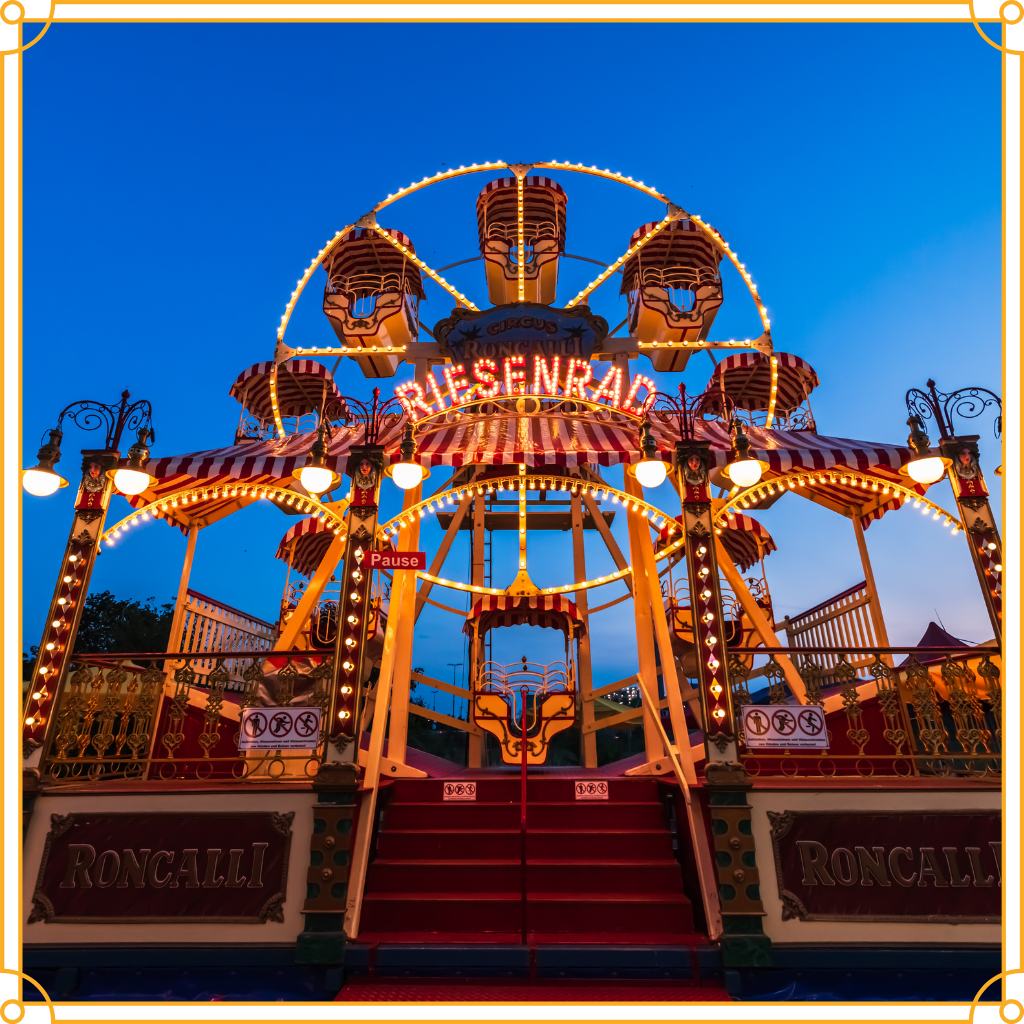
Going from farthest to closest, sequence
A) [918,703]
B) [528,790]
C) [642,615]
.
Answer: [642,615] → [528,790] → [918,703]

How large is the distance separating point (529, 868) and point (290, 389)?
39.5 feet

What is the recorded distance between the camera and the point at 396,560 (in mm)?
6812

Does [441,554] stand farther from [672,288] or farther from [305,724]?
[672,288]

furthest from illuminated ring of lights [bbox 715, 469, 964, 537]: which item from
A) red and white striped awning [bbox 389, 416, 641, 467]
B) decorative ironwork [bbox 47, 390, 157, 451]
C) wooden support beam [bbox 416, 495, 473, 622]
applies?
decorative ironwork [bbox 47, 390, 157, 451]

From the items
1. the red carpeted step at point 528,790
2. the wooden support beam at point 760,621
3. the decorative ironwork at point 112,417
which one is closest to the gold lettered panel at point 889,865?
the red carpeted step at point 528,790

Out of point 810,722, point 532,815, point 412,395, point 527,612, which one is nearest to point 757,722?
point 810,722

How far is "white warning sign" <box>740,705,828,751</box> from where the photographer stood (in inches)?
240

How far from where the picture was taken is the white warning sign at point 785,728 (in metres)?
6.09

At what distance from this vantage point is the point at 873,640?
33.4 ft

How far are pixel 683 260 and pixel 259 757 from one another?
36.3 feet

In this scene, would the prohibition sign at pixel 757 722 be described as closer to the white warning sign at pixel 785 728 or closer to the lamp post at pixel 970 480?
the white warning sign at pixel 785 728

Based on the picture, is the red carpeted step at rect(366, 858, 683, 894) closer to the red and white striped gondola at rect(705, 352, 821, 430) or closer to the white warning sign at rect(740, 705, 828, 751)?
the white warning sign at rect(740, 705, 828, 751)

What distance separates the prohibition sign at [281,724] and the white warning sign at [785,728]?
16.0 ft
